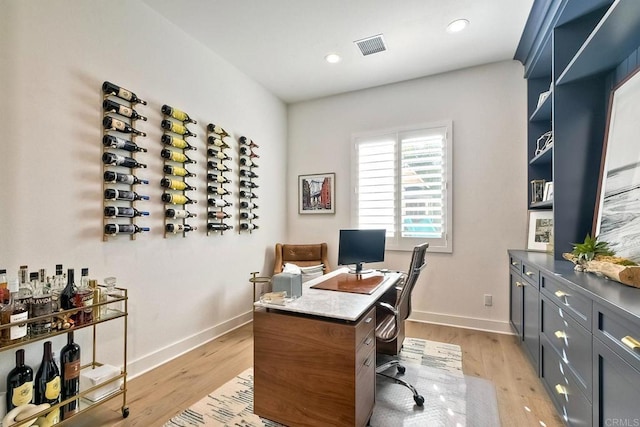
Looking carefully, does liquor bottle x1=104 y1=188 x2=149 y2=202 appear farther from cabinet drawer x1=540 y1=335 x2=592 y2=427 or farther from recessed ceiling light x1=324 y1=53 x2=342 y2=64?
cabinet drawer x1=540 y1=335 x2=592 y2=427

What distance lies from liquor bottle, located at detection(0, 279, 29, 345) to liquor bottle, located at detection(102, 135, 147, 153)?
1026 millimetres

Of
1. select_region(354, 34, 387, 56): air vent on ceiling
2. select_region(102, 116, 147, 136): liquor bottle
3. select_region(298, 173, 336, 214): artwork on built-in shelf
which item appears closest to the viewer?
select_region(102, 116, 147, 136): liquor bottle

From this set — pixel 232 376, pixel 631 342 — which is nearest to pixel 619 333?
pixel 631 342

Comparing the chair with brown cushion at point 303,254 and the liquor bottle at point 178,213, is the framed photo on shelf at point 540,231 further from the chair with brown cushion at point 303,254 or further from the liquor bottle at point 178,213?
the liquor bottle at point 178,213

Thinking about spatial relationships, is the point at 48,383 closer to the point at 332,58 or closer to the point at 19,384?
the point at 19,384

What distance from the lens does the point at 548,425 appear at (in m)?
1.73

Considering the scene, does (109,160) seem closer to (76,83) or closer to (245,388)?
(76,83)

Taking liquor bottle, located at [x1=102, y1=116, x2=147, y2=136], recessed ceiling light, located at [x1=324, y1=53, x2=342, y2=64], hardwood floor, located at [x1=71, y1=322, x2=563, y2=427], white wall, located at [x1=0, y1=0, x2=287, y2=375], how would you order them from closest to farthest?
1. white wall, located at [x1=0, y1=0, x2=287, y2=375]
2. hardwood floor, located at [x1=71, y1=322, x2=563, y2=427]
3. liquor bottle, located at [x1=102, y1=116, x2=147, y2=136]
4. recessed ceiling light, located at [x1=324, y1=53, x2=342, y2=64]

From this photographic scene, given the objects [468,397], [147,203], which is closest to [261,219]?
[147,203]

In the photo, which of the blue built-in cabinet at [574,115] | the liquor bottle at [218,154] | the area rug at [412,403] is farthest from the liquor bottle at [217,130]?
the blue built-in cabinet at [574,115]

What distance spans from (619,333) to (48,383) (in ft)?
8.76

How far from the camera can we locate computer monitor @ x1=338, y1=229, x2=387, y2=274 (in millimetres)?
2658

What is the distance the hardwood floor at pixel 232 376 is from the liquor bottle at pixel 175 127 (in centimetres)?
203

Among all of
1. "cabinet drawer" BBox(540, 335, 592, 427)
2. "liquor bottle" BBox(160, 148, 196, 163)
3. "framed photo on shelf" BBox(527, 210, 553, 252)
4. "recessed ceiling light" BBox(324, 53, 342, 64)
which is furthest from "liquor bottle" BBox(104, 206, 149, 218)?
"framed photo on shelf" BBox(527, 210, 553, 252)
